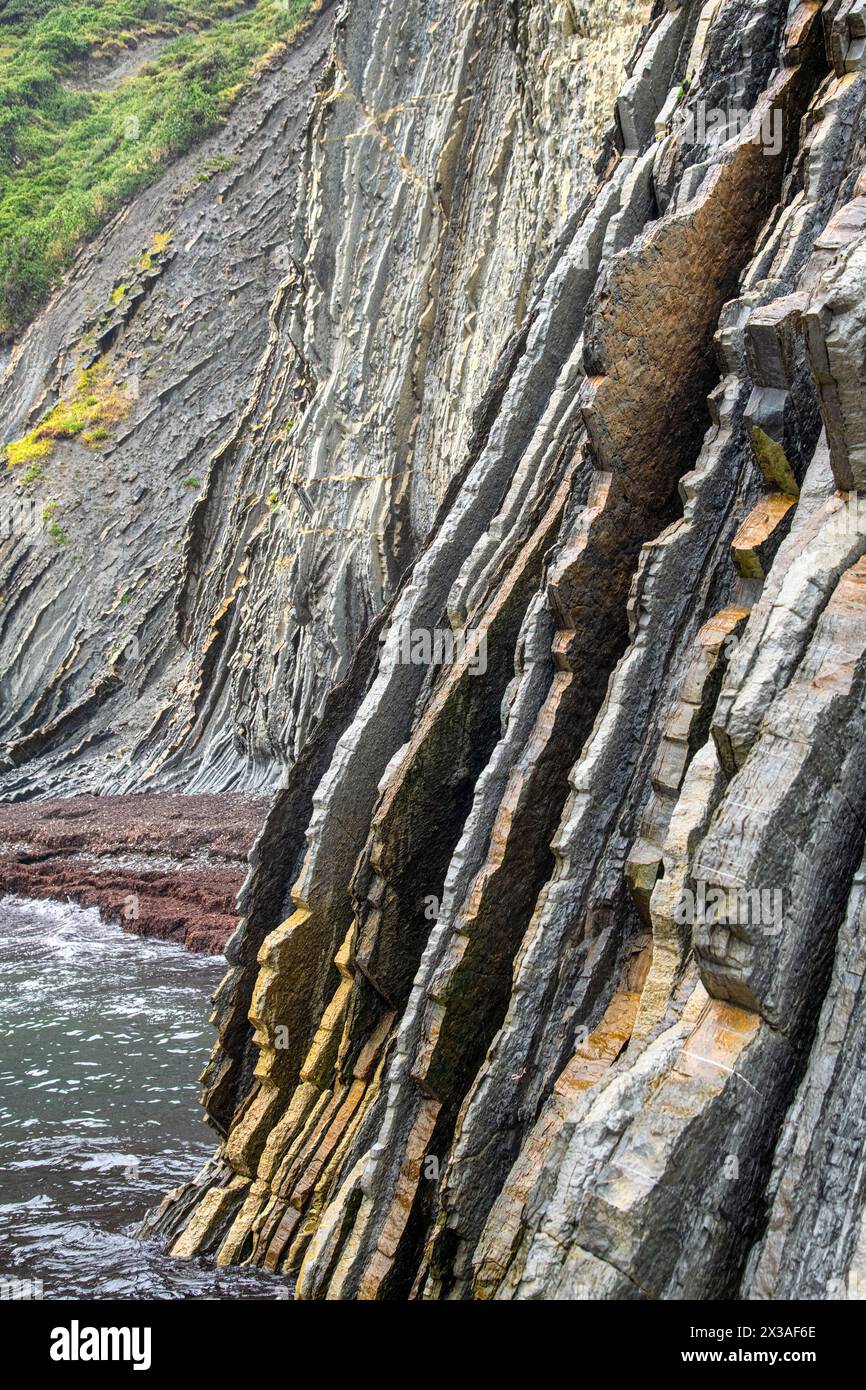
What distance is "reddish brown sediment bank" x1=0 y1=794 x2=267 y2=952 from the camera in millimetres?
14914

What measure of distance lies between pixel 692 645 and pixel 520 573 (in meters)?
1.68

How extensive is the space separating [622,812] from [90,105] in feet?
152

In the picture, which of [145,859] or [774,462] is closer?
[774,462]

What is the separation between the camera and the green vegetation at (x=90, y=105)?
35531mm

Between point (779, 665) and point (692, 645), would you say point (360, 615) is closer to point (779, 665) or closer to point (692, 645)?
point (692, 645)

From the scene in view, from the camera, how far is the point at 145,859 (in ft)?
57.5

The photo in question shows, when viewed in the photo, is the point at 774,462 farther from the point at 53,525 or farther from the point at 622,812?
the point at 53,525

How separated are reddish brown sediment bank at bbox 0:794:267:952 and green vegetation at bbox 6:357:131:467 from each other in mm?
12749

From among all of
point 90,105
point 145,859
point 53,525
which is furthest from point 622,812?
point 90,105

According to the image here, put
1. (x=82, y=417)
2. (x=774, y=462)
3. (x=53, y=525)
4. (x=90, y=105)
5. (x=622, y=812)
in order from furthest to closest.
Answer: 1. (x=90, y=105)
2. (x=82, y=417)
3. (x=53, y=525)
4. (x=622, y=812)
5. (x=774, y=462)

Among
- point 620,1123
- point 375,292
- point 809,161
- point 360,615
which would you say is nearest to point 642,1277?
point 620,1123

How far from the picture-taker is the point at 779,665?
14.4ft

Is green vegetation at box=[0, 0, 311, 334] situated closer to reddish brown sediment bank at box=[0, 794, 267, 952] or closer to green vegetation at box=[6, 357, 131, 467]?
green vegetation at box=[6, 357, 131, 467]

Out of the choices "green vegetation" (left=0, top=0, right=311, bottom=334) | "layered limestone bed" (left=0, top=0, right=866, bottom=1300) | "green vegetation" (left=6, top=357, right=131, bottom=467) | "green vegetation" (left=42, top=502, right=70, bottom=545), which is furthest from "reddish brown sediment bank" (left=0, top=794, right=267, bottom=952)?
"green vegetation" (left=0, top=0, right=311, bottom=334)
